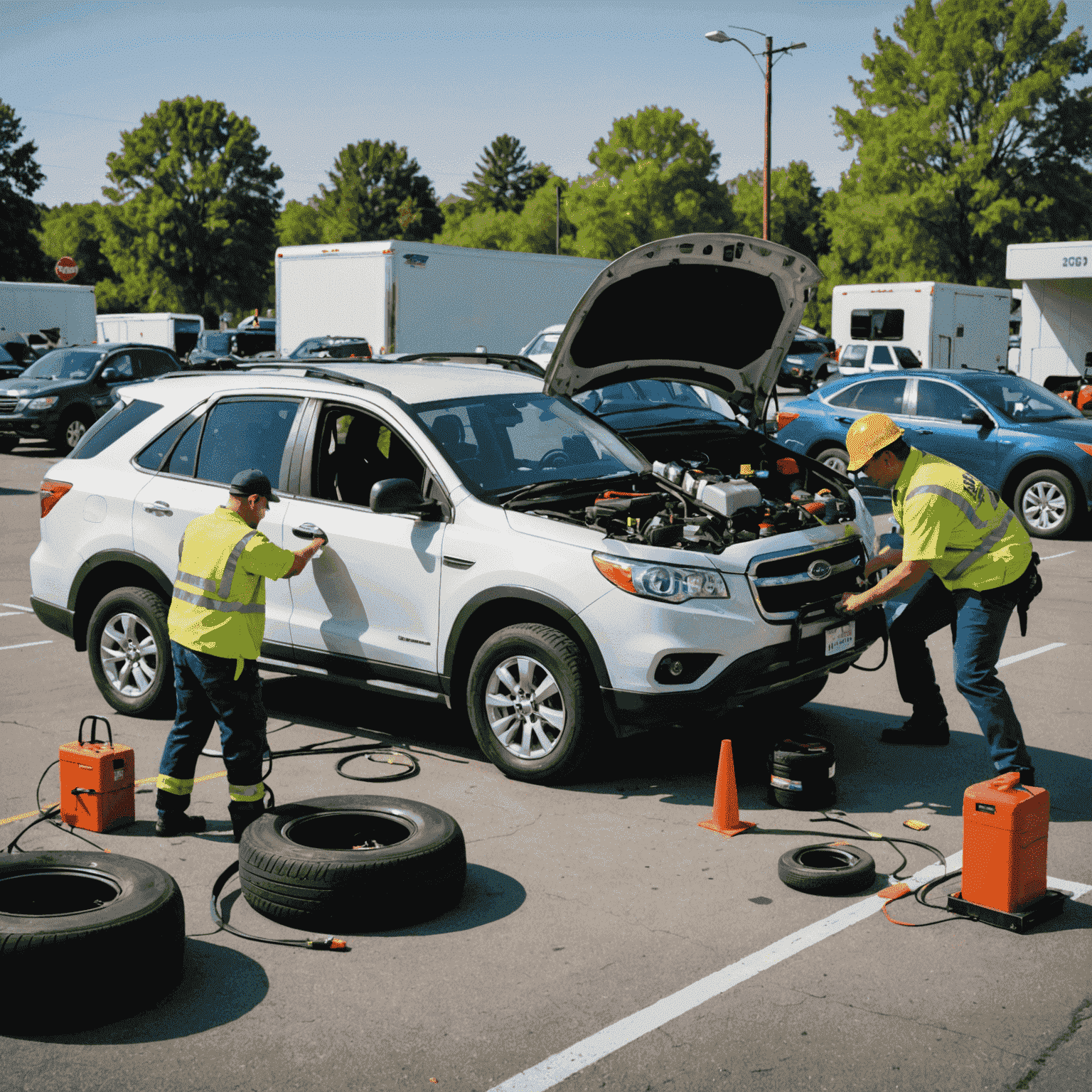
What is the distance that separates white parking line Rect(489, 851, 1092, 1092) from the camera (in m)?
3.55

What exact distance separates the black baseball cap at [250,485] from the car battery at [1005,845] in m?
3.04

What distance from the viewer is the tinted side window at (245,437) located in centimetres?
696

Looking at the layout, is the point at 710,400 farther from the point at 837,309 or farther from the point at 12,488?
the point at 837,309

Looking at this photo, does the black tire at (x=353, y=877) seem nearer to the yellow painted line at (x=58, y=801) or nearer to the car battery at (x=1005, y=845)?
the yellow painted line at (x=58, y=801)

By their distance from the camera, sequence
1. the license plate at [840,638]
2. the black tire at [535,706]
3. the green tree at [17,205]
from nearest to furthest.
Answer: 1. the black tire at [535,706]
2. the license plate at [840,638]
3. the green tree at [17,205]

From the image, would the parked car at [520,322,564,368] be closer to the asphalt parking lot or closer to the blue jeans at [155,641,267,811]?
the asphalt parking lot

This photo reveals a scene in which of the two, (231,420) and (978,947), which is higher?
(231,420)

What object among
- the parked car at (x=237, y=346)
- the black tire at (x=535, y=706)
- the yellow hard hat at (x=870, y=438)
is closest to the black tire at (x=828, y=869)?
the black tire at (x=535, y=706)

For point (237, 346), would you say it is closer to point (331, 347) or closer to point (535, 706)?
point (331, 347)

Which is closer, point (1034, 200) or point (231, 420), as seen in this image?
point (231, 420)

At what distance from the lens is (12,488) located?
1870 cm

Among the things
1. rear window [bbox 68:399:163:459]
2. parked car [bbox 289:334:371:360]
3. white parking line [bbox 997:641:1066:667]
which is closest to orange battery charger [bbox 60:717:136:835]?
rear window [bbox 68:399:163:459]

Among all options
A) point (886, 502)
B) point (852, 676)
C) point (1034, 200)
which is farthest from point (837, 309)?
point (852, 676)

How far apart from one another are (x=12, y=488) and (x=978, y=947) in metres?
17.1
